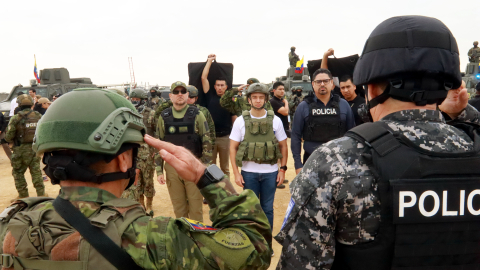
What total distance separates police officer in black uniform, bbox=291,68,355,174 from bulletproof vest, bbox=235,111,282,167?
0.33m

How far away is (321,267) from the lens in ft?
4.71

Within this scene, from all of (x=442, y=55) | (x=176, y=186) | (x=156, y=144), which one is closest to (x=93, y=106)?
(x=156, y=144)

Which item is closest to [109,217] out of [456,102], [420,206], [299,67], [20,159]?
[420,206]

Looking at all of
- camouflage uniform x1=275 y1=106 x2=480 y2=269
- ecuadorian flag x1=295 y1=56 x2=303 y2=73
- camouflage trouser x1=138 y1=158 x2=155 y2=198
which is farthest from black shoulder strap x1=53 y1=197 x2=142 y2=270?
ecuadorian flag x1=295 y1=56 x2=303 y2=73

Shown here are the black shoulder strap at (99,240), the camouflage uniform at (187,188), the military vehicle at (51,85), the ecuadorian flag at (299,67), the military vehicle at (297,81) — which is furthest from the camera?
the ecuadorian flag at (299,67)

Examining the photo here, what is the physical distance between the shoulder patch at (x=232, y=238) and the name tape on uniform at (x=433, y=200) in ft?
1.88

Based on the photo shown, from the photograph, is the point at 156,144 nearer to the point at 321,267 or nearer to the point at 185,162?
the point at 185,162

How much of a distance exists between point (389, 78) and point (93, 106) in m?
1.23

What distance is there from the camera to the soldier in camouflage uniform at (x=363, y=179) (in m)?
1.37

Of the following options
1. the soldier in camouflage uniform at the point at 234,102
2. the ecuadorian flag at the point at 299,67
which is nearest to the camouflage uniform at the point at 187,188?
the soldier in camouflage uniform at the point at 234,102

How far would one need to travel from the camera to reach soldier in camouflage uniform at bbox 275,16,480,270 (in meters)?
1.37

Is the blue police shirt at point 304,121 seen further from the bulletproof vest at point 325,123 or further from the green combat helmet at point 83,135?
the green combat helmet at point 83,135

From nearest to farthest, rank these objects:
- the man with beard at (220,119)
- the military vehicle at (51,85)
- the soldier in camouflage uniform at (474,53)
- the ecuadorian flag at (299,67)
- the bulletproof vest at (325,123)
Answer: the bulletproof vest at (325,123) → the man with beard at (220,119) → the military vehicle at (51,85) → the soldier in camouflage uniform at (474,53) → the ecuadorian flag at (299,67)

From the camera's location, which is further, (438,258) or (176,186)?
(176,186)
